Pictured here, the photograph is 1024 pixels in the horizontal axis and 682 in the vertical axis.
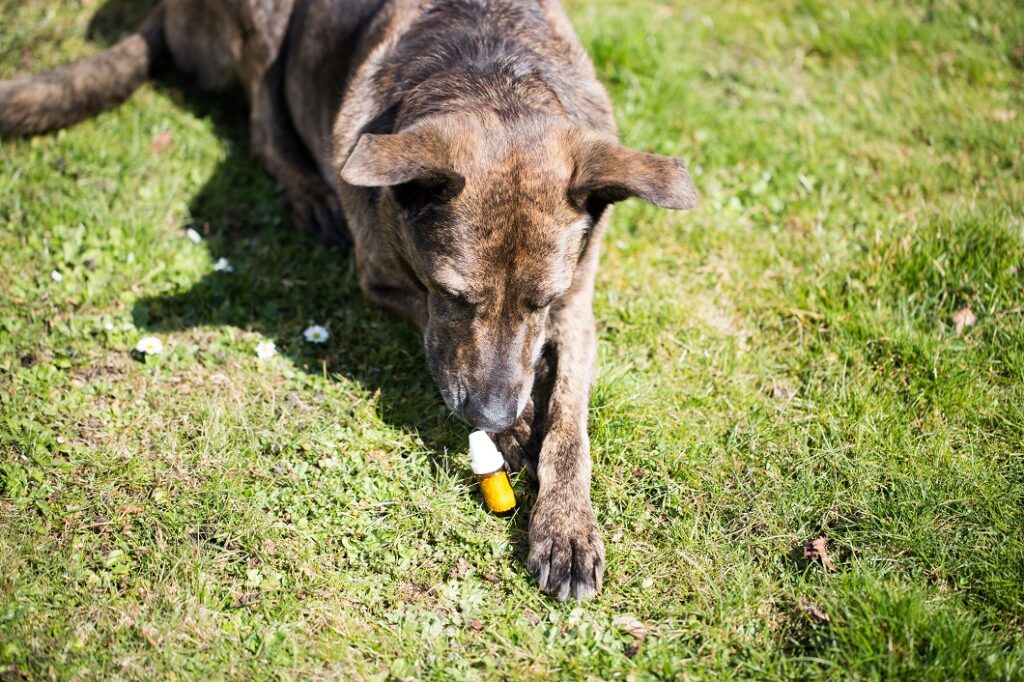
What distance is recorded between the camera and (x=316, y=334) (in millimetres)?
4395

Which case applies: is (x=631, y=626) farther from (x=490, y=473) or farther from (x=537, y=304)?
(x=537, y=304)

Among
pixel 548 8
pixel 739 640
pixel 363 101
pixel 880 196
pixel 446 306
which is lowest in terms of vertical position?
pixel 739 640

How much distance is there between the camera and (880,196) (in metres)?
5.37

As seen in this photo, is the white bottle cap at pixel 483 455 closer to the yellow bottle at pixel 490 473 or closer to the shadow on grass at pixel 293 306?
the yellow bottle at pixel 490 473

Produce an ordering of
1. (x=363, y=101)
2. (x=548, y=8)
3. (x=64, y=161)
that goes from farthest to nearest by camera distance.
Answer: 1. (x=64, y=161)
2. (x=548, y=8)
3. (x=363, y=101)

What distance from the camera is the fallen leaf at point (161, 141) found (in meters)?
5.46

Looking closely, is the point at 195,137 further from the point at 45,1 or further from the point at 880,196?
the point at 880,196

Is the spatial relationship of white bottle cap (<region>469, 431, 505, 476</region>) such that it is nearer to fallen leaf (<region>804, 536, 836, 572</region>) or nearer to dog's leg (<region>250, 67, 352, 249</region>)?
fallen leaf (<region>804, 536, 836, 572</region>)

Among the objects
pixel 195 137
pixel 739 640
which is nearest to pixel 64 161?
pixel 195 137

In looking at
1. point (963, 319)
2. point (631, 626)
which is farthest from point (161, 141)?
point (963, 319)

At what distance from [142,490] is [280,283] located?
148cm

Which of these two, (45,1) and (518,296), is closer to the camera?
(518,296)

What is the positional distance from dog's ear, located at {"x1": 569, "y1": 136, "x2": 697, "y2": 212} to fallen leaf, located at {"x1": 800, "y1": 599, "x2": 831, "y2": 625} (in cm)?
158

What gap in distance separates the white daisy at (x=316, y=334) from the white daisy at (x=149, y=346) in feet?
2.29
